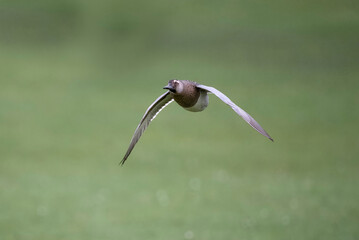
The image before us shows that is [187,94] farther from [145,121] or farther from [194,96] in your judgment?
[145,121]

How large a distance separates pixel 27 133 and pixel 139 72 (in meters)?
3.15

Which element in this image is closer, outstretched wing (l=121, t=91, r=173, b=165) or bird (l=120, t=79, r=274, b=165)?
bird (l=120, t=79, r=274, b=165)

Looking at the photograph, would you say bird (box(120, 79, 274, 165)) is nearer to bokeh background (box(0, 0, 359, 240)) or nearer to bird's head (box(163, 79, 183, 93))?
bird's head (box(163, 79, 183, 93))

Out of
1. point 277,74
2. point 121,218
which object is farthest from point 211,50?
point 121,218

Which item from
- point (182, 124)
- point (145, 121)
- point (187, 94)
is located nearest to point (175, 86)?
point (187, 94)

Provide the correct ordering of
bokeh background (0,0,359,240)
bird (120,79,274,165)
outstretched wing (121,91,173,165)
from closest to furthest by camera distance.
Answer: bird (120,79,274,165) < outstretched wing (121,91,173,165) < bokeh background (0,0,359,240)

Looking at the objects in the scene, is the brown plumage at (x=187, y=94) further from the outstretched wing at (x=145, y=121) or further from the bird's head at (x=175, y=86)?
the outstretched wing at (x=145, y=121)

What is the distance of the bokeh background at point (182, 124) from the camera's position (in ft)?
28.0

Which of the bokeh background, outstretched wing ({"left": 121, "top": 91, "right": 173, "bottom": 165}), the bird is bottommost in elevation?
the bird

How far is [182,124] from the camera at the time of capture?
1213cm

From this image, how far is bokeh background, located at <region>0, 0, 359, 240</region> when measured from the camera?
855 cm

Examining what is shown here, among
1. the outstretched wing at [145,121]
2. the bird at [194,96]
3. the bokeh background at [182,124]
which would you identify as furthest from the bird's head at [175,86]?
the bokeh background at [182,124]

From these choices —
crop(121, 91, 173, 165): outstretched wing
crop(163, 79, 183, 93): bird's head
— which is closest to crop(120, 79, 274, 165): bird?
crop(163, 79, 183, 93): bird's head

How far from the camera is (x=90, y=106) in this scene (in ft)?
41.9
